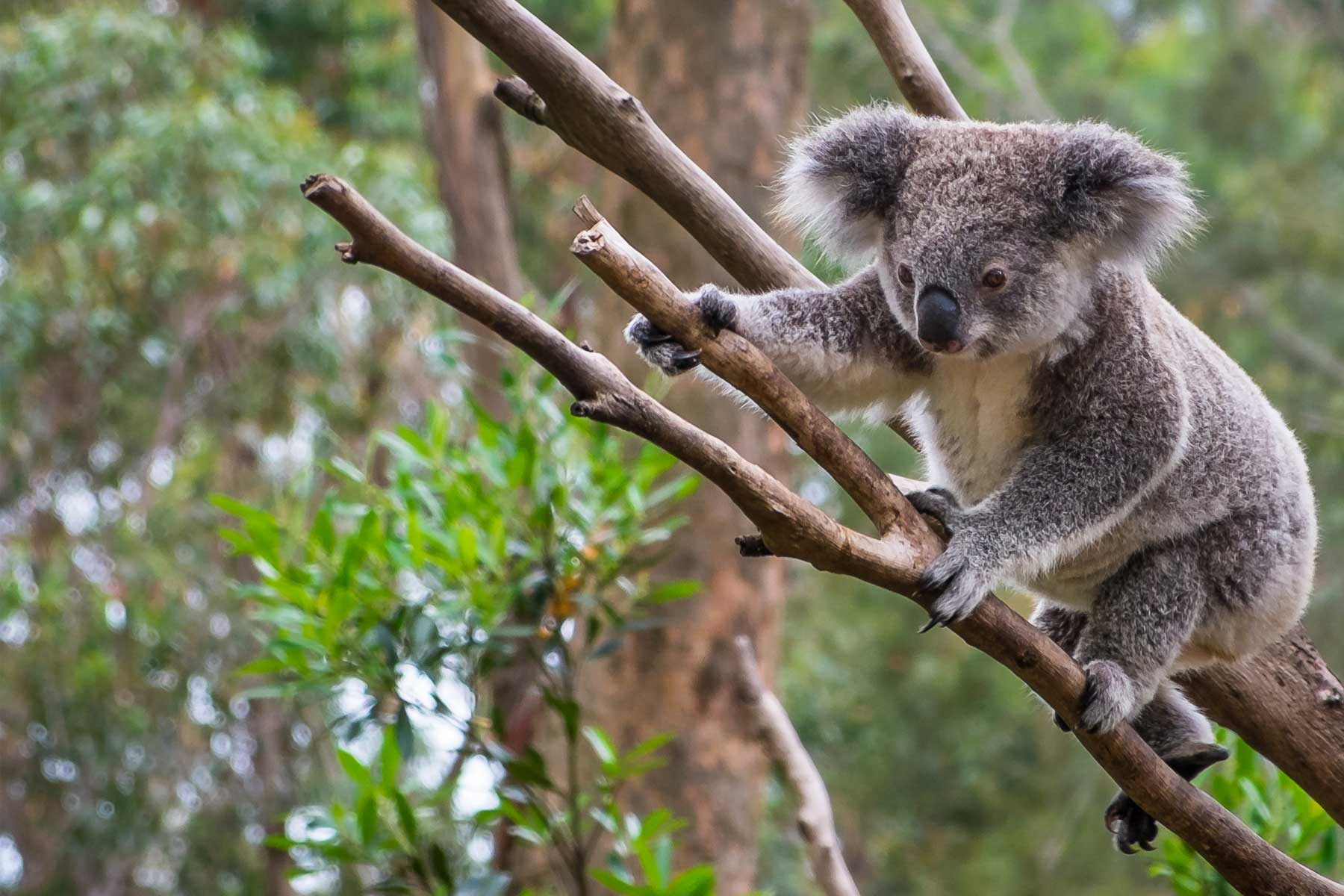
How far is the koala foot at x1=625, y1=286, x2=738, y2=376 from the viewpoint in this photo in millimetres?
2018

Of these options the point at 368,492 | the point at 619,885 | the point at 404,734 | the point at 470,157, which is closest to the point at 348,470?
the point at 368,492

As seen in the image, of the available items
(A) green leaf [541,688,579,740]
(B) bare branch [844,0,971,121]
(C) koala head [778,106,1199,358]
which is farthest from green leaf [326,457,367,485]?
(B) bare branch [844,0,971,121]

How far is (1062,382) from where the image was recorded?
244 centimetres

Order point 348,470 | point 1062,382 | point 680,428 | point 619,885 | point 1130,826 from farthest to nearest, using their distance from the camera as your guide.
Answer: point 348,470, point 619,885, point 1130,826, point 1062,382, point 680,428

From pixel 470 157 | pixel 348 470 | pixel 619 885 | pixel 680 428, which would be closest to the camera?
pixel 680 428

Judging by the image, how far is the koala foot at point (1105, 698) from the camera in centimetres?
220

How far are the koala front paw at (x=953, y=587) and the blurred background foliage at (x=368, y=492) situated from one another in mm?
1118

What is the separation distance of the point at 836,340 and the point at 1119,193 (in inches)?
21.7

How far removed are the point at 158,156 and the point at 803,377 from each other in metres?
4.02

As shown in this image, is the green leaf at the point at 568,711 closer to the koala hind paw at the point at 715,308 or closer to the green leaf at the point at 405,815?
the green leaf at the point at 405,815

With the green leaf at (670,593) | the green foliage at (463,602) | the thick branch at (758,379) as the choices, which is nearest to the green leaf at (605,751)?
the green foliage at (463,602)

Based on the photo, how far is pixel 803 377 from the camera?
95.0 inches

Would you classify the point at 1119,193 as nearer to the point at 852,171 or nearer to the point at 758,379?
the point at 852,171

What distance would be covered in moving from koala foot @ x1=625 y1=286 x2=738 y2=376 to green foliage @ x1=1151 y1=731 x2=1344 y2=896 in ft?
5.81
